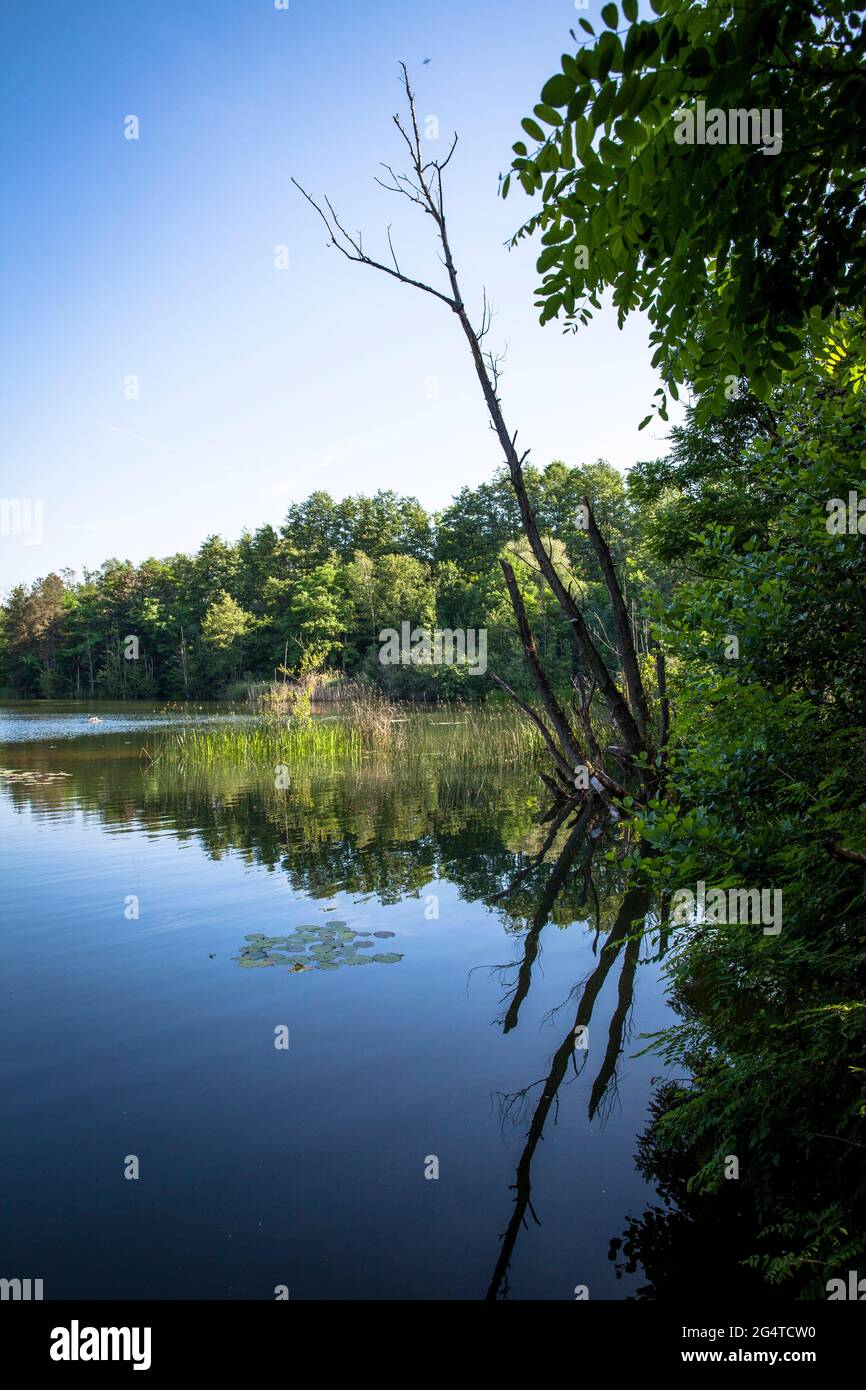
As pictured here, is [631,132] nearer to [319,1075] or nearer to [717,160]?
[717,160]

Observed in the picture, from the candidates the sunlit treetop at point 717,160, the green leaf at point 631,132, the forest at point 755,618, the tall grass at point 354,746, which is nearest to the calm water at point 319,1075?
the forest at point 755,618

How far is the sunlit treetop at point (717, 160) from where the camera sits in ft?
6.21

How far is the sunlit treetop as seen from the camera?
74.5 inches

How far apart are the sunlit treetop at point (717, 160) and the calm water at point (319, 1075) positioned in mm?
3214

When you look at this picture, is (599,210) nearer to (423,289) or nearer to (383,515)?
(423,289)

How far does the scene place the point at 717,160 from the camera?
2.04m

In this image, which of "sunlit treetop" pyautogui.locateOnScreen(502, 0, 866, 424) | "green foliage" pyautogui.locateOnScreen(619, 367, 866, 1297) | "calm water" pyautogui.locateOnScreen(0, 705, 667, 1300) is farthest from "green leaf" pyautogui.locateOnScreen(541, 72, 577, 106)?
"calm water" pyautogui.locateOnScreen(0, 705, 667, 1300)

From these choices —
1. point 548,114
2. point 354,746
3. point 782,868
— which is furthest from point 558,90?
point 354,746

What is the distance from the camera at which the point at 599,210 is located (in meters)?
2.21

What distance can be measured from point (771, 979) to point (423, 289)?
654 centimetres

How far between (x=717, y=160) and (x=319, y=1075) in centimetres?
428

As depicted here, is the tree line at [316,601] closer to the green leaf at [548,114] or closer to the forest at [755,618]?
the forest at [755,618]
